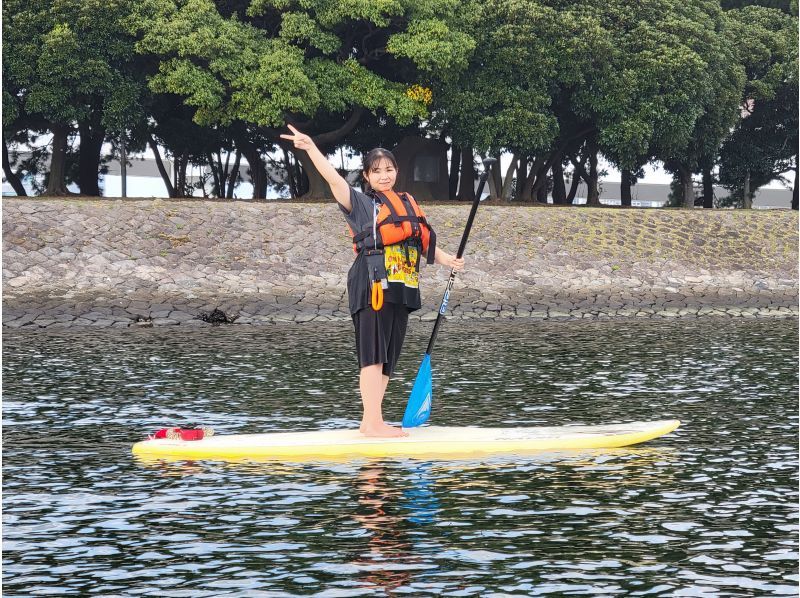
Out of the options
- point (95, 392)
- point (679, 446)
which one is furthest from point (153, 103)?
point (679, 446)

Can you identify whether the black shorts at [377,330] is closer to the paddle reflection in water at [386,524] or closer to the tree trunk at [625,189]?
the paddle reflection in water at [386,524]

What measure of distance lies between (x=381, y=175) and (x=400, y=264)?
0.85 m

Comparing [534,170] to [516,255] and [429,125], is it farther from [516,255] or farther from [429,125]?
[516,255]

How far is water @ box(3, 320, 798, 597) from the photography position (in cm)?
850

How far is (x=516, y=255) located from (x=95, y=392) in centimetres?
2322

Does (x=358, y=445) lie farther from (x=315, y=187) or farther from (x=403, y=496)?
(x=315, y=187)

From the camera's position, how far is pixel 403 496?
1080 centimetres

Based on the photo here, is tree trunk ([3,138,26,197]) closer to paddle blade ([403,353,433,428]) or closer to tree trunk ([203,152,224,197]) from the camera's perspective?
tree trunk ([203,152,224,197])

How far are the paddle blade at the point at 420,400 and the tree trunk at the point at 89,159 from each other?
1478 inches

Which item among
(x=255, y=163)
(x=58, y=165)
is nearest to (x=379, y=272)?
(x=58, y=165)

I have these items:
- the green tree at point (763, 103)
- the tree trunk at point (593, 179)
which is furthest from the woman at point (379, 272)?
the green tree at point (763, 103)

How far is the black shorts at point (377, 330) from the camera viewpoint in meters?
12.6

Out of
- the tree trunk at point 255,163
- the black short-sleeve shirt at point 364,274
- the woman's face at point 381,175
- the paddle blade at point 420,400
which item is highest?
the tree trunk at point 255,163

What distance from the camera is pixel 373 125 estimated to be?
53156 millimetres
